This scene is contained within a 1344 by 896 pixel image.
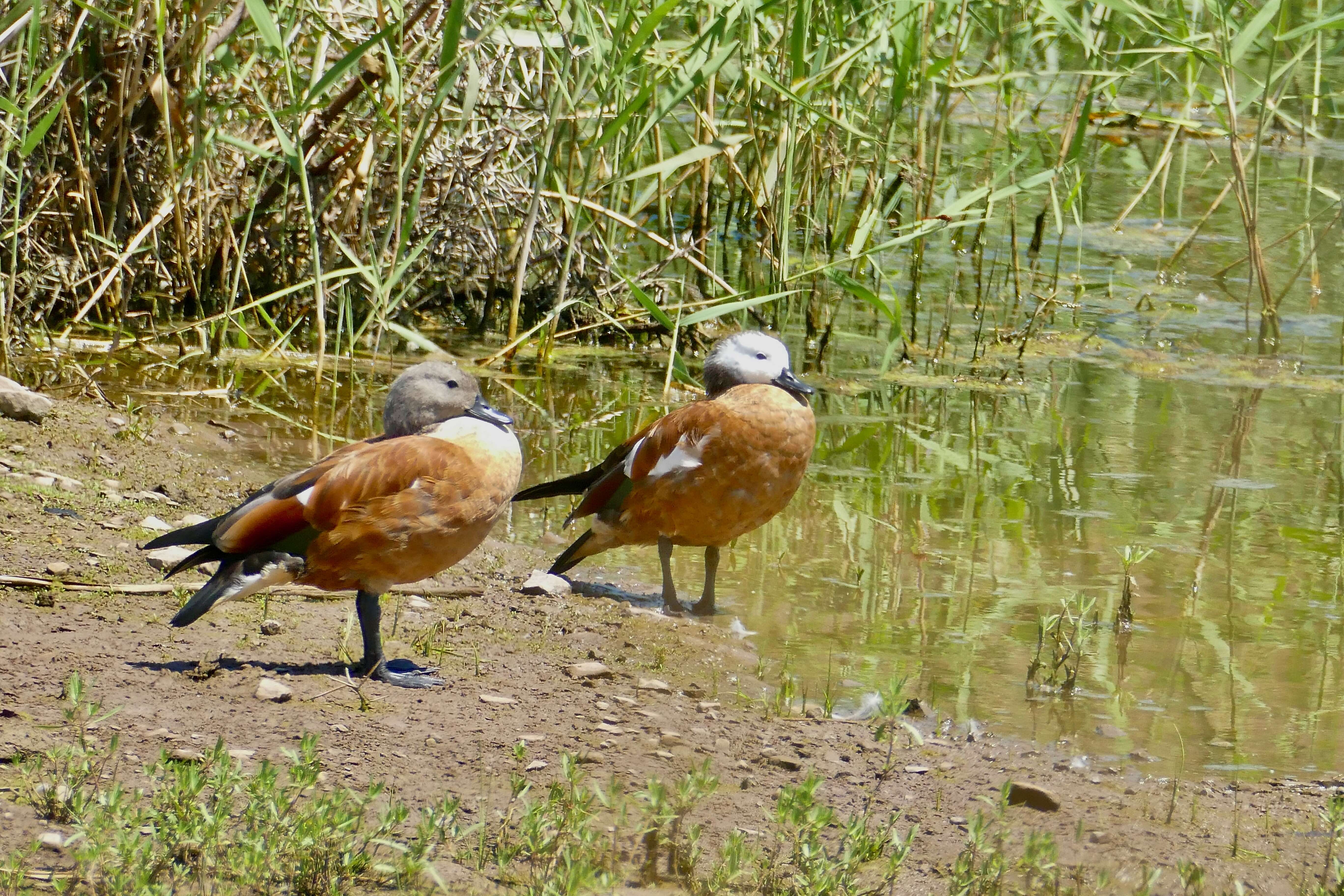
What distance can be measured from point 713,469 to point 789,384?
0.45m

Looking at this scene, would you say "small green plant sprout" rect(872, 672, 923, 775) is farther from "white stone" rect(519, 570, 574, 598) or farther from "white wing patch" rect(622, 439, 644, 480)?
"white wing patch" rect(622, 439, 644, 480)

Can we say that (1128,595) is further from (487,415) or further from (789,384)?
(487,415)

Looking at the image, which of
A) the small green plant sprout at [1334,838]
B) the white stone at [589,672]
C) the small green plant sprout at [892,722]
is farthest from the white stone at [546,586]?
the small green plant sprout at [1334,838]

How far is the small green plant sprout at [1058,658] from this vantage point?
13.9 feet

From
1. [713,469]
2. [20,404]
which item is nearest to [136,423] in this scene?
[20,404]

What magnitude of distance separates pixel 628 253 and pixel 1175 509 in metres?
3.84

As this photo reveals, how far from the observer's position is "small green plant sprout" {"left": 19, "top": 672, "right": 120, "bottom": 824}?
282 cm

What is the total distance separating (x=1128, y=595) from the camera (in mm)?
4703

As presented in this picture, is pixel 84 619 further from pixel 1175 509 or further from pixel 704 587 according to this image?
pixel 1175 509

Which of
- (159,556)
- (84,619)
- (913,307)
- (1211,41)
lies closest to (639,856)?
(84,619)

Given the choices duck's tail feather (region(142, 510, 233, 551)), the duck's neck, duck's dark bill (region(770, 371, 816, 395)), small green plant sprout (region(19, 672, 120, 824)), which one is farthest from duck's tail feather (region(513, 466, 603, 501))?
small green plant sprout (region(19, 672, 120, 824))

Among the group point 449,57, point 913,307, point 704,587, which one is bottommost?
point 704,587

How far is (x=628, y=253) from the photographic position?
348 inches

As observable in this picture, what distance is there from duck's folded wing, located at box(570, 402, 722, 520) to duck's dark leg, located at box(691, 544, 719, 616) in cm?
33
